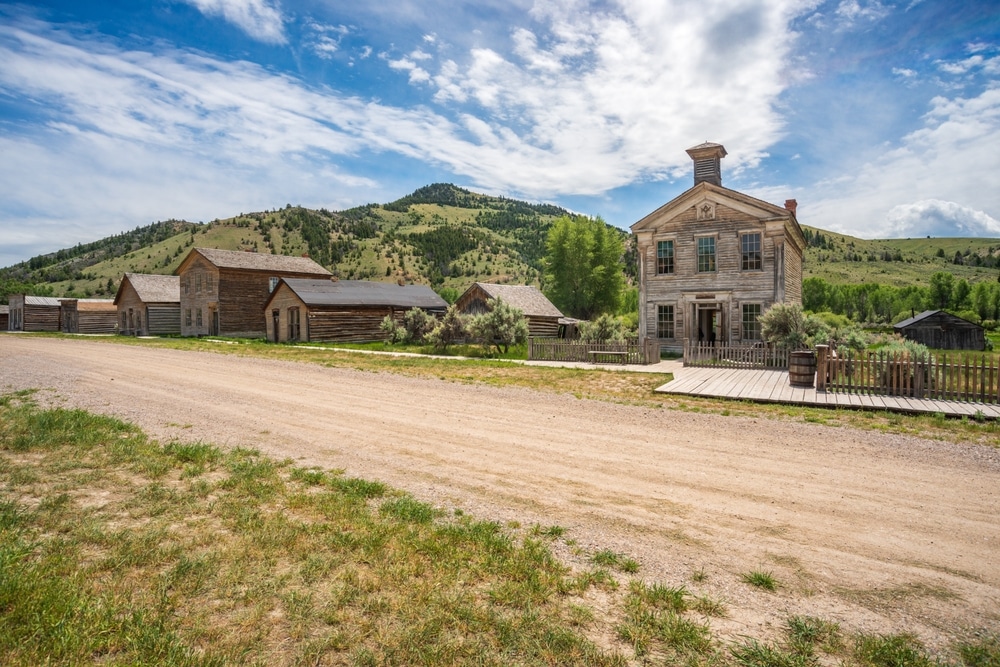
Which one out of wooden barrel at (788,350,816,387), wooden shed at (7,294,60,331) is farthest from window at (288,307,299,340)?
wooden shed at (7,294,60,331)

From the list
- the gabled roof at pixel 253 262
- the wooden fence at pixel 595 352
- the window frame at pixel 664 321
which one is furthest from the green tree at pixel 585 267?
the wooden fence at pixel 595 352

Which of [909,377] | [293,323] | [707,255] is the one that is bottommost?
[909,377]

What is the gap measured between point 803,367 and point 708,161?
1655 cm

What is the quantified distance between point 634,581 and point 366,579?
2.11 metres

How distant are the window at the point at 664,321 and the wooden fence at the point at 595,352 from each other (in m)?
4.53

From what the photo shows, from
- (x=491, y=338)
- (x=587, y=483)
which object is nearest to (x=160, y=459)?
(x=587, y=483)

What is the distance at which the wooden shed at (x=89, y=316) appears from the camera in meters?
58.4

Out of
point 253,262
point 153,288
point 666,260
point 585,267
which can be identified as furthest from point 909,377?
point 153,288

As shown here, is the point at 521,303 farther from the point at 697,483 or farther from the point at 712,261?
the point at 697,483

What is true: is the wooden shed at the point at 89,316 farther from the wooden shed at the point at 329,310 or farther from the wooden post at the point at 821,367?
the wooden post at the point at 821,367

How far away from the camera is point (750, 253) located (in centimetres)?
2566

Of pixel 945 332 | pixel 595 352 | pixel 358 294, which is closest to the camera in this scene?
pixel 595 352

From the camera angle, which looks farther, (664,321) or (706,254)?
(664,321)

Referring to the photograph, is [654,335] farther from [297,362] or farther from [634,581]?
[634,581]
